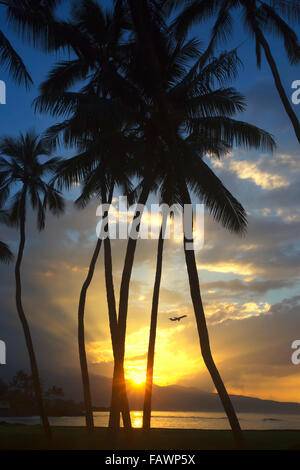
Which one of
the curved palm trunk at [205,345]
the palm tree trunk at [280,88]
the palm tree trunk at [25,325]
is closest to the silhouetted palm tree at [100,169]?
the palm tree trunk at [25,325]

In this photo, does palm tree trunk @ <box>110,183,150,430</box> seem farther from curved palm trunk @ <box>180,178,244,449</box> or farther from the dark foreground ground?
curved palm trunk @ <box>180,178,244,449</box>

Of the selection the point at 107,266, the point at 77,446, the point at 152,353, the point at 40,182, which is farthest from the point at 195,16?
the point at 77,446

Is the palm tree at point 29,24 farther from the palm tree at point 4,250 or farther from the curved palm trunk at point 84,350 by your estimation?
the palm tree at point 4,250

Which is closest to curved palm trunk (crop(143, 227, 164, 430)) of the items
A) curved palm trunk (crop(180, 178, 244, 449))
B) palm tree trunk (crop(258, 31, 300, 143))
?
curved palm trunk (crop(180, 178, 244, 449))

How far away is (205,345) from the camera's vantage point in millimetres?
15820

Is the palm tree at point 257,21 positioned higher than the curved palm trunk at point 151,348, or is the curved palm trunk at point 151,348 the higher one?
the palm tree at point 257,21

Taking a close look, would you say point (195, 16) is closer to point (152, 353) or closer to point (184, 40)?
point (184, 40)

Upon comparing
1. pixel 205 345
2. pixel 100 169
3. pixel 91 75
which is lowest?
pixel 205 345

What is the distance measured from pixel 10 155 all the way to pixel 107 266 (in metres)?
10.0

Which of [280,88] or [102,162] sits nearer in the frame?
[280,88]

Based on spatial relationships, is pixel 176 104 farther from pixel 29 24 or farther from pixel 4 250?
pixel 4 250

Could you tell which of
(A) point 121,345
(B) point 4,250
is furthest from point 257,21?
(B) point 4,250

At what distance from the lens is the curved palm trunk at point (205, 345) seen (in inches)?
580

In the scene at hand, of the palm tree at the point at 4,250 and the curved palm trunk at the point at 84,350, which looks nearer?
the curved palm trunk at the point at 84,350
